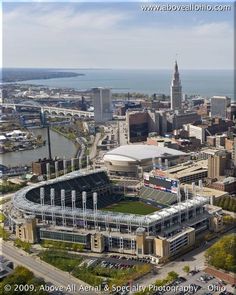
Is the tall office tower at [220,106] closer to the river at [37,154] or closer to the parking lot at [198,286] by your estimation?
the river at [37,154]

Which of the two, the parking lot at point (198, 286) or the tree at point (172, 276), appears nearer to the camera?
the parking lot at point (198, 286)

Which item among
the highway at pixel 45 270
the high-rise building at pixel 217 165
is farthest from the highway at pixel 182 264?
the high-rise building at pixel 217 165

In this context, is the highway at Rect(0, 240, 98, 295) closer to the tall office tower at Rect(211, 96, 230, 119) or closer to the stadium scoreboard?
the stadium scoreboard

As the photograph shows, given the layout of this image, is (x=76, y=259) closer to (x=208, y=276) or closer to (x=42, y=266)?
(x=42, y=266)

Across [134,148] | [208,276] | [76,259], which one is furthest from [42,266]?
[134,148]

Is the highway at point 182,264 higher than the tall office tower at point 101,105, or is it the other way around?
the tall office tower at point 101,105

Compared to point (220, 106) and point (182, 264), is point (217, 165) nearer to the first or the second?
point (182, 264)

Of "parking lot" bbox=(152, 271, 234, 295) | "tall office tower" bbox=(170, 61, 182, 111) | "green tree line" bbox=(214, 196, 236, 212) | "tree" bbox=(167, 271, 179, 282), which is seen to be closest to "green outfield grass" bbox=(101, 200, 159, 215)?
"green tree line" bbox=(214, 196, 236, 212)
